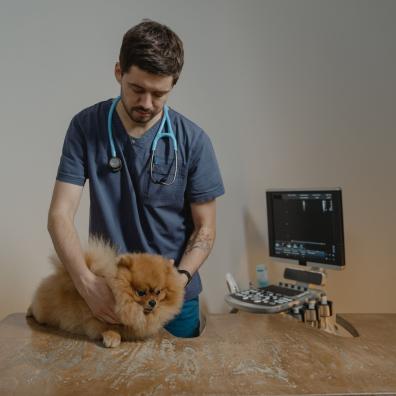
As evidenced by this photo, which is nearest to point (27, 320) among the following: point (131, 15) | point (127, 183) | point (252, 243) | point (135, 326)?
point (135, 326)

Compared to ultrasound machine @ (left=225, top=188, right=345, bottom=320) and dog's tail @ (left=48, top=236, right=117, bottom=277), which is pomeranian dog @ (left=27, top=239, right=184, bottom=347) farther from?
ultrasound machine @ (left=225, top=188, right=345, bottom=320)

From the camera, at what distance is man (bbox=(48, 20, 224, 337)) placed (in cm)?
139

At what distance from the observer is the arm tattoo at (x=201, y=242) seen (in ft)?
4.98

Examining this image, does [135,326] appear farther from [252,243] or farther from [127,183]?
[252,243]

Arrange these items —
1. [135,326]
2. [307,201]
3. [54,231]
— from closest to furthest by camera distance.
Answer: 1. [135,326]
2. [54,231]
3. [307,201]

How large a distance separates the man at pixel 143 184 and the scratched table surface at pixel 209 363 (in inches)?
10.7

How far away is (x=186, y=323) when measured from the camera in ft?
5.10

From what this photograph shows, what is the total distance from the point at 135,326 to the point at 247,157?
1.34 metres

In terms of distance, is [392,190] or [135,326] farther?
[392,190]

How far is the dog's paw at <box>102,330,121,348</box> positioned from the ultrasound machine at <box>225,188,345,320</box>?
0.65 m

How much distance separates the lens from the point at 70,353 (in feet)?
3.67

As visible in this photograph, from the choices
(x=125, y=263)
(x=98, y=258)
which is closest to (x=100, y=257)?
(x=98, y=258)

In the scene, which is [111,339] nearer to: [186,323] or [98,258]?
[98,258]

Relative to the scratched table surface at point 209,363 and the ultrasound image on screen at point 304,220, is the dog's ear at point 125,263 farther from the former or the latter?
the ultrasound image on screen at point 304,220
